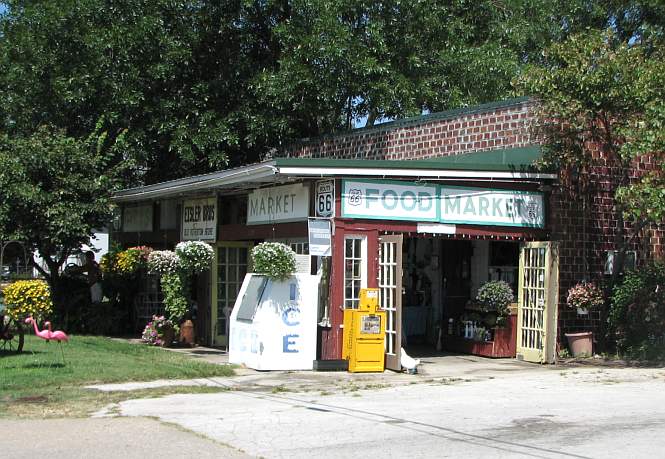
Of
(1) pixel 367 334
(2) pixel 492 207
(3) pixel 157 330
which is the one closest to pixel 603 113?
(2) pixel 492 207

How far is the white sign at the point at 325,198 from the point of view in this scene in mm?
15015

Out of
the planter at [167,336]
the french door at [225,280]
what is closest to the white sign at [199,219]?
→ the french door at [225,280]

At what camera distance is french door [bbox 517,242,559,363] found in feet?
54.1

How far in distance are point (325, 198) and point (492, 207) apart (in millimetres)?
3409

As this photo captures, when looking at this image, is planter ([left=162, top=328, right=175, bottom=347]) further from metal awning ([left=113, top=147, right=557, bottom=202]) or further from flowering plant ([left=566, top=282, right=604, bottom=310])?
flowering plant ([left=566, top=282, right=604, bottom=310])

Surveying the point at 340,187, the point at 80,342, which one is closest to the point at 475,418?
the point at 340,187

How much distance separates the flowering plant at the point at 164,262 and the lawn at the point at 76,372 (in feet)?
5.46

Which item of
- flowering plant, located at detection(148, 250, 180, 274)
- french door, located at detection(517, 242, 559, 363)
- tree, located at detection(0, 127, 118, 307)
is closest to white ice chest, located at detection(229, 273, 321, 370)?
flowering plant, located at detection(148, 250, 180, 274)

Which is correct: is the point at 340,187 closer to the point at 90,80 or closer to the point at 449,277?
the point at 449,277

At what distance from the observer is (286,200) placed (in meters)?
16.4

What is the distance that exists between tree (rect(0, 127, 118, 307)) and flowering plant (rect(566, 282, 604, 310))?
10776 millimetres

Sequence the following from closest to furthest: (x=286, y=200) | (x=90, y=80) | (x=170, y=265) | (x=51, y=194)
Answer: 1. (x=286, y=200)
2. (x=170, y=265)
3. (x=51, y=194)
4. (x=90, y=80)

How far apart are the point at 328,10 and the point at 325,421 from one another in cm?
1647

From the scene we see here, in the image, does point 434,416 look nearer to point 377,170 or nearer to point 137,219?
point 377,170
